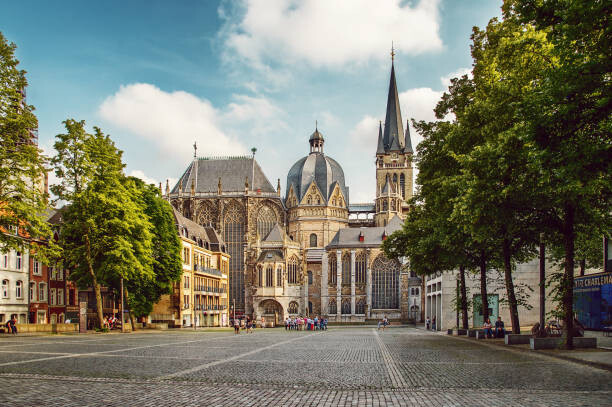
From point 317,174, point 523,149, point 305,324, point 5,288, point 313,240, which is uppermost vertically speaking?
point 317,174

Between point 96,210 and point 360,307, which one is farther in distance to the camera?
point 360,307

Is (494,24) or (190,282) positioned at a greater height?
(494,24)

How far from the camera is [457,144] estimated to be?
27.5 m

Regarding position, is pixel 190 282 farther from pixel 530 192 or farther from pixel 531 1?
pixel 531 1

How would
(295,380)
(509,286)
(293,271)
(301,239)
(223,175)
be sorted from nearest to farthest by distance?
(295,380) < (509,286) < (293,271) < (301,239) < (223,175)

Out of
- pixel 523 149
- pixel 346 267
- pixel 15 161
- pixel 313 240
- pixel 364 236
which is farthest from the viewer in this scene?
pixel 313 240

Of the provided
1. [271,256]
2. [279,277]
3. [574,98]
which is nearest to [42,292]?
[279,277]

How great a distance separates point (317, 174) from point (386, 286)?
94.8ft

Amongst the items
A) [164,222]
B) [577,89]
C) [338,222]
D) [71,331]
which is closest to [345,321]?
[338,222]

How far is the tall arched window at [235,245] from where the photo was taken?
9188 cm

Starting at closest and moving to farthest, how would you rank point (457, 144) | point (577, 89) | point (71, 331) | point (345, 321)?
1. point (577, 89)
2. point (457, 144)
3. point (71, 331)
4. point (345, 321)

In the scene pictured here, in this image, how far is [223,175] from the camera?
104 m

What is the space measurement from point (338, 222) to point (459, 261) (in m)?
77.0

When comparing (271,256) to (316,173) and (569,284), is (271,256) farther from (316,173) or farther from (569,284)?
(569,284)
